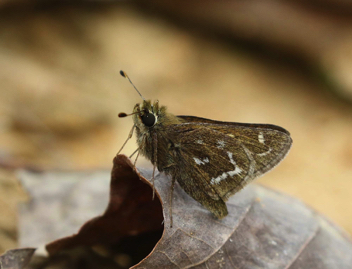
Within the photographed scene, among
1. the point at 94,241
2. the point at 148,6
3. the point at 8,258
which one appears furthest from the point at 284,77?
the point at 8,258

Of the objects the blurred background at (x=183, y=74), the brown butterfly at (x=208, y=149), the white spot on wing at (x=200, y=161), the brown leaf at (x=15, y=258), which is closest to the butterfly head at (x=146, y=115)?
the brown butterfly at (x=208, y=149)

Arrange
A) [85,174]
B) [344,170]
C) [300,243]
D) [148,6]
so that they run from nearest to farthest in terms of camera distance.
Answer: [300,243], [85,174], [344,170], [148,6]

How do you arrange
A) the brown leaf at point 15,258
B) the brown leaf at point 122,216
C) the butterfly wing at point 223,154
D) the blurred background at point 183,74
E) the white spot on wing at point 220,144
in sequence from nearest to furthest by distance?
1. the brown leaf at point 15,258
2. the brown leaf at point 122,216
3. the butterfly wing at point 223,154
4. the white spot on wing at point 220,144
5. the blurred background at point 183,74

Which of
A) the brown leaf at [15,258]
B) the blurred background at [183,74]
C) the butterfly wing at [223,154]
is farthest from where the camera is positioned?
the blurred background at [183,74]

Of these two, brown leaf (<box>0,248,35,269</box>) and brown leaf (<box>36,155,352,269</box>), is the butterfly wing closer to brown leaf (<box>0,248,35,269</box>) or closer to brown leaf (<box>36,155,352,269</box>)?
brown leaf (<box>36,155,352,269</box>)

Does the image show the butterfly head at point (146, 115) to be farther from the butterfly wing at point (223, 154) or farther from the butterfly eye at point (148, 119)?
the butterfly wing at point (223, 154)

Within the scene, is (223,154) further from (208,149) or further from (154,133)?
(154,133)

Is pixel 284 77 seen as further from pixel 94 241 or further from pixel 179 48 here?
pixel 94 241
